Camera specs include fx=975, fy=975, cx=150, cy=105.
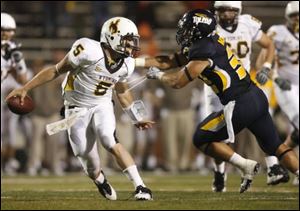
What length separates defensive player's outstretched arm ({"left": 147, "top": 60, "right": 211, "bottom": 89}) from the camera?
725cm

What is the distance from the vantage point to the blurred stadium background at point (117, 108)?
13438mm

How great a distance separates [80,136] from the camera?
7469mm

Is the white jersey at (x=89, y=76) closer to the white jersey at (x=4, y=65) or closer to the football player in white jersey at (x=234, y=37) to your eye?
the football player in white jersey at (x=234, y=37)

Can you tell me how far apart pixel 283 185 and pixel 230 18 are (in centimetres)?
195

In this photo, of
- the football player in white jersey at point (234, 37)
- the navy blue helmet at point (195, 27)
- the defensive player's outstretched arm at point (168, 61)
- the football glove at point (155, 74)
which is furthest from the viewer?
the football player in white jersey at point (234, 37)

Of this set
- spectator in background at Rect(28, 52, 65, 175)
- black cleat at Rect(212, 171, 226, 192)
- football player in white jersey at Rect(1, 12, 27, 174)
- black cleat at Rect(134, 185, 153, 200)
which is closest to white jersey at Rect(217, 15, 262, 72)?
black cleat at Rect(212, 171, 226, 192)

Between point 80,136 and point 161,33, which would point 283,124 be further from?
point 80,136

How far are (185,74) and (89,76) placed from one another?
0.74 meters

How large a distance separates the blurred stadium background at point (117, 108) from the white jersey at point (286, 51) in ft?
9.01

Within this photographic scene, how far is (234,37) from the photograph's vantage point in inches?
360

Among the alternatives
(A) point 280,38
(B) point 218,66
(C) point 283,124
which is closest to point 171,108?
(C) point 283,124

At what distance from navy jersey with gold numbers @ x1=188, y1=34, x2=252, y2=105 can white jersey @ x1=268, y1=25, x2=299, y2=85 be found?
238 cm

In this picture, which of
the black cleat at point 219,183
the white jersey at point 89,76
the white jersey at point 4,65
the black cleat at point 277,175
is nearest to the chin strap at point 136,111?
the white jersey at point 89,76

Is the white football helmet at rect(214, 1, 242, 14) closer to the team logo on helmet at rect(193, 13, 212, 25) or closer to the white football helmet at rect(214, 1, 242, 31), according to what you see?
the white football helmet at rect(214, 1, 242, 31)
